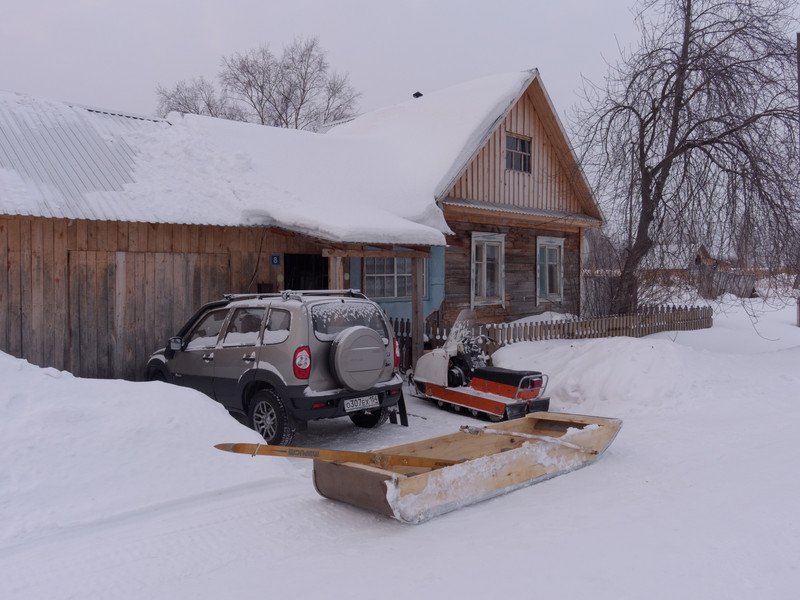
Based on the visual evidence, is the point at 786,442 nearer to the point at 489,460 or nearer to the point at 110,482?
the point at 489,460

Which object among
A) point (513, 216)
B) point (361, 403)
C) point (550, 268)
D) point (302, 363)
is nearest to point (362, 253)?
point (361, 403)

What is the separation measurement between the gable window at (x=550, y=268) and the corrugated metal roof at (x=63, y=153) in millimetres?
10218

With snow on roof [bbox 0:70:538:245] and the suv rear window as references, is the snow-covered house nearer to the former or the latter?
snow on roof [bbox 0:70:538:245]

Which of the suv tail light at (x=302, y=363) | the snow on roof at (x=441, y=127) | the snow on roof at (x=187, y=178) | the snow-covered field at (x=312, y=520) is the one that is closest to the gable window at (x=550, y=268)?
the snow on roof at (x=441, y=127)

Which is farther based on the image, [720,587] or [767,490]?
A: [767,490]

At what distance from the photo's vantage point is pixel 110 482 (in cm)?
544

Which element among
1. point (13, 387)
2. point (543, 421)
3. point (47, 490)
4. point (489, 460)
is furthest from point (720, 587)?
point (13, 387)

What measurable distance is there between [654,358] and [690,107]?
6.46 meters

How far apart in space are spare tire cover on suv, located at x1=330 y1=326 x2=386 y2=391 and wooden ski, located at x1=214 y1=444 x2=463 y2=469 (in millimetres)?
1691

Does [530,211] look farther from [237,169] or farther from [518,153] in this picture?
[237,169]

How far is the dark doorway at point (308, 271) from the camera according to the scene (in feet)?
42.1

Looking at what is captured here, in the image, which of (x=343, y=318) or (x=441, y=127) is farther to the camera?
(x=441, y=127)

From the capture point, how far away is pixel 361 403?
7629mm

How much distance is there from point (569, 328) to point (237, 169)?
731 centimetres
